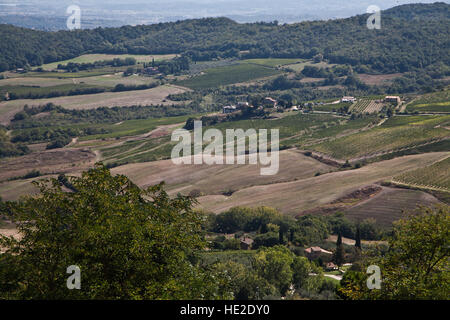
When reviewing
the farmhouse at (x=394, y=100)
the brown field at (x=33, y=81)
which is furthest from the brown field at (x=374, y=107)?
the brown field at (x=33, y=81)

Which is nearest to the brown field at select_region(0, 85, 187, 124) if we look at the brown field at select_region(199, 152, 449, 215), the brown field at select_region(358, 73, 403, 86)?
the brown field at select_region(358, 73, 403, 86)

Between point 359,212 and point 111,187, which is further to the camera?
point 359,212

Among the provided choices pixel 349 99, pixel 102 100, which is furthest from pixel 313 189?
pixel 102 100

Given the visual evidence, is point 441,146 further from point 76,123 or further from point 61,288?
point 76,123

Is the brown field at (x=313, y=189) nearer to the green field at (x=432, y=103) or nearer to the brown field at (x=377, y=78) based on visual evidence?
the green field at (x=432, y=103)

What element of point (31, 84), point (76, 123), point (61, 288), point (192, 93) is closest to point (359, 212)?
point (61, 288)

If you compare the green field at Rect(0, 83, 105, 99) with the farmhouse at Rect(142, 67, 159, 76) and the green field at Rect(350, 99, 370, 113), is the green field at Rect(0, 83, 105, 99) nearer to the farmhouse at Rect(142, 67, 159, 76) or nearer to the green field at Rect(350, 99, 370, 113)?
the farmhouse at Rect(142, 67, 159, 76)

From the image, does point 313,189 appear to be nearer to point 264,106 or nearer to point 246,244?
point 246,244
